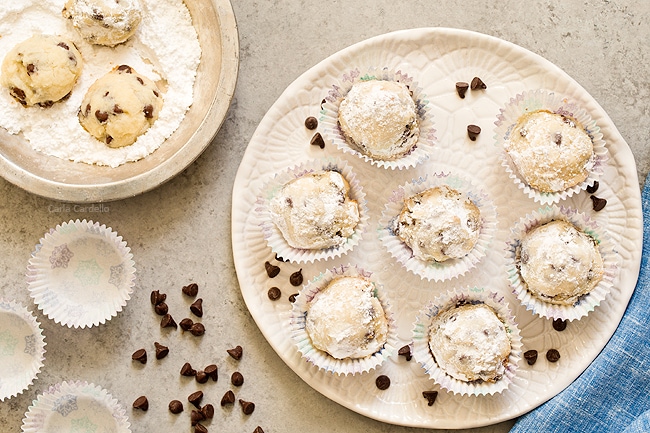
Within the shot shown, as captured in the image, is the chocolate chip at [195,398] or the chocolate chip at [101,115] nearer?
the chocolate chip at [101,115]

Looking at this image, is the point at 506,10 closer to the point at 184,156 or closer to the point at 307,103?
the point at 307,103

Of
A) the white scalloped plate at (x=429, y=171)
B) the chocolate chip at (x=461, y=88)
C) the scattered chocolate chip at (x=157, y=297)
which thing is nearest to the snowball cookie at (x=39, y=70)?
the white scalloped plate at (x=429, y=171)

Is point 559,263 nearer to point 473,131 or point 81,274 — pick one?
point 473,131

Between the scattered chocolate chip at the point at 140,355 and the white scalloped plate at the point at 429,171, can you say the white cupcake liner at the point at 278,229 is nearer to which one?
the white scalloped plate at the point at 429,171

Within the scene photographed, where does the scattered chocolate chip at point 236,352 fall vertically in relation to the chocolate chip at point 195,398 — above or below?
above

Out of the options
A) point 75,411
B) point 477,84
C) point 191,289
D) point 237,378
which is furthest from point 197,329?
point 477,84
